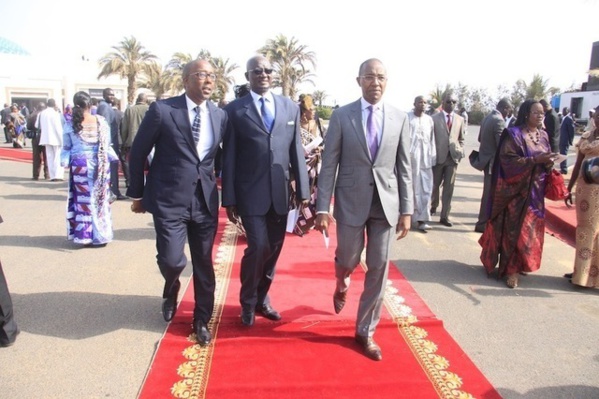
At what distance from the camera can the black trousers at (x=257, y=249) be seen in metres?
3.59

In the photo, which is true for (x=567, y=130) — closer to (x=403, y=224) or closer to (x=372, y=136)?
(x=403, y=224)

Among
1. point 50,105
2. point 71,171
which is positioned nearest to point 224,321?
point 71,171

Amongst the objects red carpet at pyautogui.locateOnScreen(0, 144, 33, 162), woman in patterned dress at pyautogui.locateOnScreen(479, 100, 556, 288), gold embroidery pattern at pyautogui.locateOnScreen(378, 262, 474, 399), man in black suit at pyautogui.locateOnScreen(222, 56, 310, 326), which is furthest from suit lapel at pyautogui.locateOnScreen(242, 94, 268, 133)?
red carpet at pyautogui.locateOnScreen(0, 144, 33, 162)

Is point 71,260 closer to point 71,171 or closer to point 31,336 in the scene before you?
point 71,171

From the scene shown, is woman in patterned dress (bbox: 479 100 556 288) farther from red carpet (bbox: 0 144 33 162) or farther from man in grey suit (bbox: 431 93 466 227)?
red carpet (bbox: 0 144 33 162)

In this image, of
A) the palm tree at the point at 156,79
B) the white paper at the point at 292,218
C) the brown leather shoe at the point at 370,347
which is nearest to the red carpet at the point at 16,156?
the white paper at the point at 292,218

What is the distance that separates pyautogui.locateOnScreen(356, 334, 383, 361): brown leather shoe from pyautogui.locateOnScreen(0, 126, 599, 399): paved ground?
692 mm

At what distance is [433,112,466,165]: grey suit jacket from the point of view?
7428 mm

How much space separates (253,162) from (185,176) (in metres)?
0.51

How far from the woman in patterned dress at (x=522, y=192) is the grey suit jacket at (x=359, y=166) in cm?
201

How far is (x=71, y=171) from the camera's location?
588 cm

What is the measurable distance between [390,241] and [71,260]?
3.84 metres

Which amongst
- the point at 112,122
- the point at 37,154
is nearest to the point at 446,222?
the point at 112,122

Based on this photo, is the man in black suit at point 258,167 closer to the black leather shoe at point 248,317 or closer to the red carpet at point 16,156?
the black leather shoe at point 248,317
